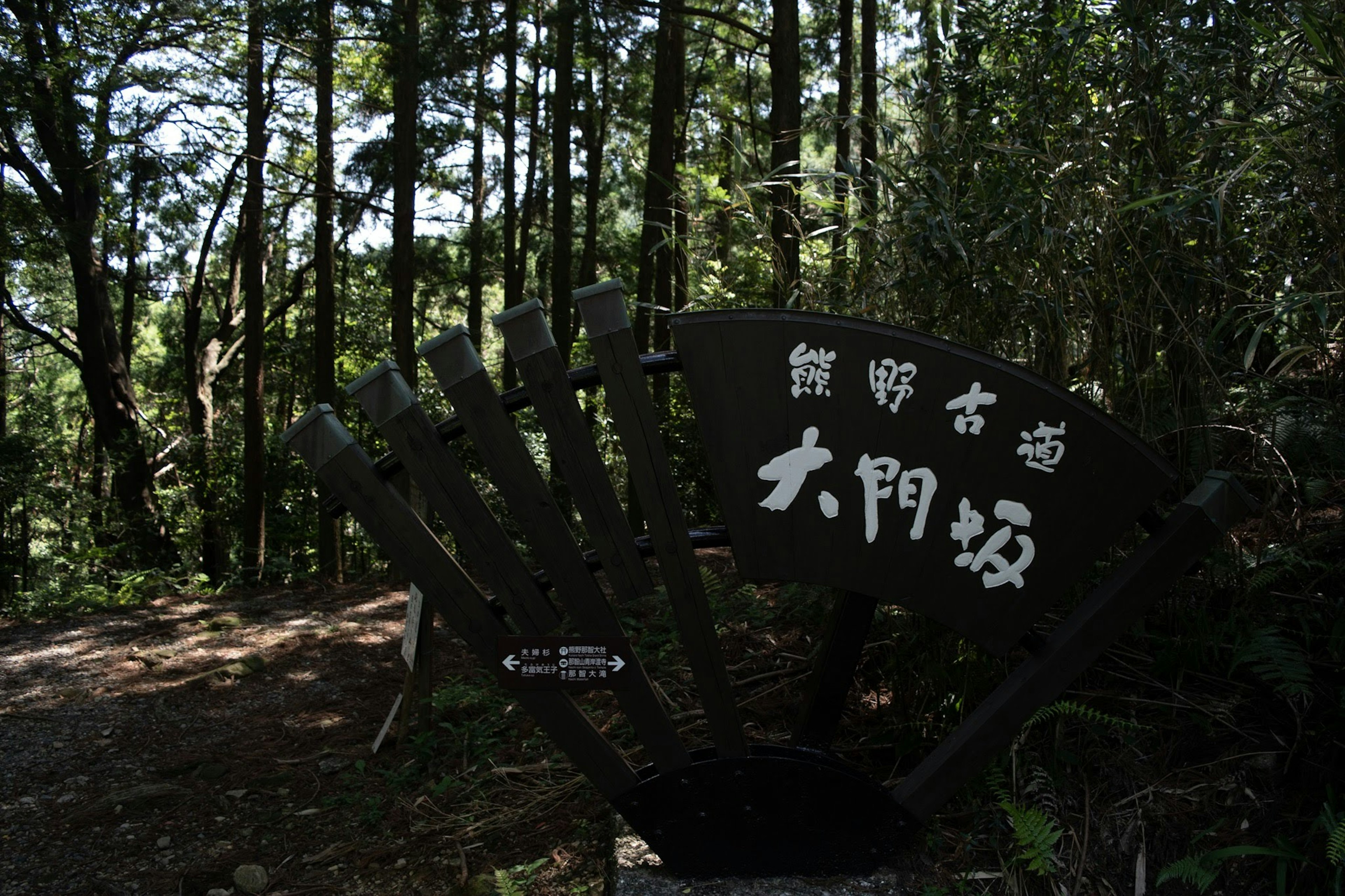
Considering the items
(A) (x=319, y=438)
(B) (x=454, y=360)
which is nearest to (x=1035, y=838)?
(B) (x=454, y=360)

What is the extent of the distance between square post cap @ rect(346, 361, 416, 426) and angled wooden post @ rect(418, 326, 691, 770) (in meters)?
0.12

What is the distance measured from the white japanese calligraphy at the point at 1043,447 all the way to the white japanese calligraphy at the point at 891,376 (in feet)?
1.26

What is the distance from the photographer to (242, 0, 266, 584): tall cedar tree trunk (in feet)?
32.4

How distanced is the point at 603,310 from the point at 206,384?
1377cm

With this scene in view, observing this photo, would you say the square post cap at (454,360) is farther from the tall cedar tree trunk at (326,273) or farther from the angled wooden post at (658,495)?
the tall cedar tree trunk at (326,273)

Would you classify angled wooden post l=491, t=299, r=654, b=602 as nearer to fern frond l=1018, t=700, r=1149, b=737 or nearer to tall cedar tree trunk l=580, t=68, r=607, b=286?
fern frond l=1018, t=700, r=1149, b=737

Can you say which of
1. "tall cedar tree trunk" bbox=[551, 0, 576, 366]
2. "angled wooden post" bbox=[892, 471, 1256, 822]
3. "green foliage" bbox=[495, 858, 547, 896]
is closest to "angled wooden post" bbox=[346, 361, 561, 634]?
"green foliage" bbox=[495, 858, 547, 896]

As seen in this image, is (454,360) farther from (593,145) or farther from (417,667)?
(593,145)

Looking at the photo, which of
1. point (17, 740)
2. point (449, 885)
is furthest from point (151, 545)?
point (449, 885)

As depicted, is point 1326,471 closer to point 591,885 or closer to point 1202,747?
point 1202,747

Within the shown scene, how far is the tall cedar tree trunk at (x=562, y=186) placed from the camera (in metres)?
9.34

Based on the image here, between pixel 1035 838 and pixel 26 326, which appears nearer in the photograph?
pixel 1035 838

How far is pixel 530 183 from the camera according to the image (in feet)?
45.6

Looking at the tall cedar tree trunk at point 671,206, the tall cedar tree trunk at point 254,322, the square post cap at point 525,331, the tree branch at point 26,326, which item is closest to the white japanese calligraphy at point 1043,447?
the square post cap at point 525,331
